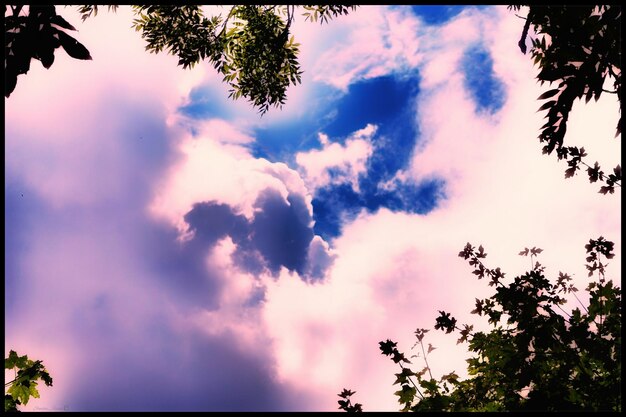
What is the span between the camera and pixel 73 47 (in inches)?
113

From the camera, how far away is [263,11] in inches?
350

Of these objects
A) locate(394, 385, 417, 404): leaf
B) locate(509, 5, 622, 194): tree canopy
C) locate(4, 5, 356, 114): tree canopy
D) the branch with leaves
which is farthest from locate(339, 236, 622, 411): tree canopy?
locate(4, 5, 356, 114): tree canopy

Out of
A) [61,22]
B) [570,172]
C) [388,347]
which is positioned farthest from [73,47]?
[570,172]

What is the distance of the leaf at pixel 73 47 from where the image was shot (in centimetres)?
287

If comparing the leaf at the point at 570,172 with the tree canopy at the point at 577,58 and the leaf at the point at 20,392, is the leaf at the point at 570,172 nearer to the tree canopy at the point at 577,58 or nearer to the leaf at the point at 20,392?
the tree canopy at the point at 577,58

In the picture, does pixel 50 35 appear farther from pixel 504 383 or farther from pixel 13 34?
pixel 504 383

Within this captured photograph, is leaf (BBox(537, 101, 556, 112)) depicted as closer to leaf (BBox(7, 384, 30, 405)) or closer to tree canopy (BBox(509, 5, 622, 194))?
tree canopy (BBox(509, 5, 622, 194))

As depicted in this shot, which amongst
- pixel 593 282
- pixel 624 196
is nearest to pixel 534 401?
pixel 624 196

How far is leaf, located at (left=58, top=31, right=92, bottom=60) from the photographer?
2.87 metres

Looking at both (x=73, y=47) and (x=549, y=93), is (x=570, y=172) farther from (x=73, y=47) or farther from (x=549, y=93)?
(x=73, y=47)

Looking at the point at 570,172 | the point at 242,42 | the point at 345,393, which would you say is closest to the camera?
the point at 345,393

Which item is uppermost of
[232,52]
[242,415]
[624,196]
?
[232,52]

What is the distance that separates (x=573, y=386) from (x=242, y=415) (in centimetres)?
347

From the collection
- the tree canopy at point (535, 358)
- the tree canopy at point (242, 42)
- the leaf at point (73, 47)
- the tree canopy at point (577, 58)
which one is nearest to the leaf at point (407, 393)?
the tree canopy at point (535, 358)
